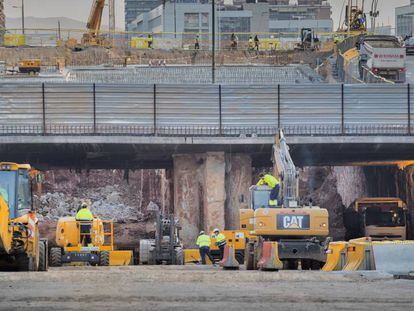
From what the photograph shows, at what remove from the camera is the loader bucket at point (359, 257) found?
2920 centimetres

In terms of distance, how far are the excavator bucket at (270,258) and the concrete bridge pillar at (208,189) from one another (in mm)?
19671

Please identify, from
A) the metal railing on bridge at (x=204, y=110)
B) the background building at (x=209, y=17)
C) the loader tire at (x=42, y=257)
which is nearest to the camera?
the loader tire at (x=42, y=257)

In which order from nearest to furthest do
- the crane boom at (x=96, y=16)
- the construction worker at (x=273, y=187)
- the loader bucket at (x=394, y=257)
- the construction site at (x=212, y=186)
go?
the construction site at (x=212, y=186), the loader bucket at (x=394, y=257), the construction worker at (x=273, y=187), the crane boom at (x=96, y=16)

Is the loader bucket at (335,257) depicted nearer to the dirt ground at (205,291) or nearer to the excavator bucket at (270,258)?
the excavator bucket at (270,258)

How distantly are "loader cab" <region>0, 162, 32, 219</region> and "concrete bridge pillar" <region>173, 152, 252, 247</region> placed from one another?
2251 centimetres

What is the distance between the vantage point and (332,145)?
51.8 metres

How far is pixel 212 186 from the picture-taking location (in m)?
51.6

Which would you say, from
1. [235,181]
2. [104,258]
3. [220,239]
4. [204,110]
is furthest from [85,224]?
[235,181]

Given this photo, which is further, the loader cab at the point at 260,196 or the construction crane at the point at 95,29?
the construction crane at the point at 95,29

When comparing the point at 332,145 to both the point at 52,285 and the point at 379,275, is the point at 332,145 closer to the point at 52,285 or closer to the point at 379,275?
the point at 379,275

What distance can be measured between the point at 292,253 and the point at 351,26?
8318 centimetres

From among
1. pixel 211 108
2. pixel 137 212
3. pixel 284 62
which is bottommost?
pixel 137 212

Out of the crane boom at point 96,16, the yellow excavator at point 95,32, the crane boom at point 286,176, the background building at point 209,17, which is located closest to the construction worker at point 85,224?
the crane boom at point 286,176

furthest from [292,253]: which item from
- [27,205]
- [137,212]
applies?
[137,212]
